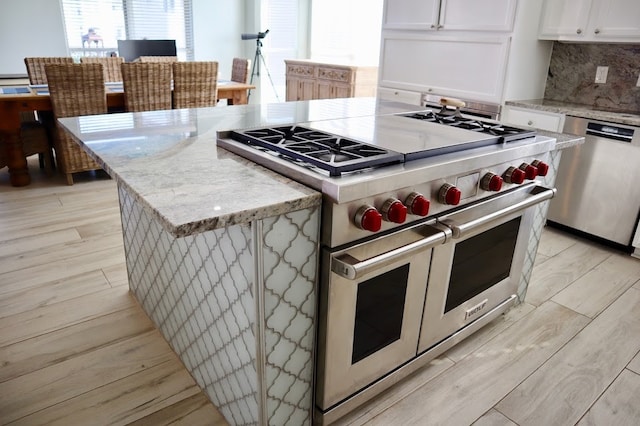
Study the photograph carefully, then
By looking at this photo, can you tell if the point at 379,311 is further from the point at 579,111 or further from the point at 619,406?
the point at 579,111

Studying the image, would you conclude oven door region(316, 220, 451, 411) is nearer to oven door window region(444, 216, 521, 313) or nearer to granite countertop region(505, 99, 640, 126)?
oven door window region(444, 216, 521, 313)

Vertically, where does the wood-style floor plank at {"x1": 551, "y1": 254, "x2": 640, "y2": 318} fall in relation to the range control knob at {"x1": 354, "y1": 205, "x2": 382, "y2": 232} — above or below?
below

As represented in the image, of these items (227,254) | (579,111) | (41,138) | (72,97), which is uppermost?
(579,111)

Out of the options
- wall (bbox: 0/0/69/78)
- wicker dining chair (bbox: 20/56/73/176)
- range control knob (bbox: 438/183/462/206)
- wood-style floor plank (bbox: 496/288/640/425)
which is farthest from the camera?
wall (bbox: 0/0/69/78)

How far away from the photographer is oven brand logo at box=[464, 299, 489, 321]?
69.4 inches

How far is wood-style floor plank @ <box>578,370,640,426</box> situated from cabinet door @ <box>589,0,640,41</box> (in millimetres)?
1973

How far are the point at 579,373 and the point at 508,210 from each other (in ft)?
2.42

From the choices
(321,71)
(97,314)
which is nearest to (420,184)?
(97,314)

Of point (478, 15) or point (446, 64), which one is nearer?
point (478, 15)

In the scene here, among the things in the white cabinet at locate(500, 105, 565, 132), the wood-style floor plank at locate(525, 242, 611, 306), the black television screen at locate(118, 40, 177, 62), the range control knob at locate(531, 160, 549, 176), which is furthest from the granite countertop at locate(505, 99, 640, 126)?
the black television screen at locate(118, 40, 177, 62)

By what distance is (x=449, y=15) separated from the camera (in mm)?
3238

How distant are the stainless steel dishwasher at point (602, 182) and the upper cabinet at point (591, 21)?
1.68ft

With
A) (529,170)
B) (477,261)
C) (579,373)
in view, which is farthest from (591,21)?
(579,373)

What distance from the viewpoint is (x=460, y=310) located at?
1726 millimetres
